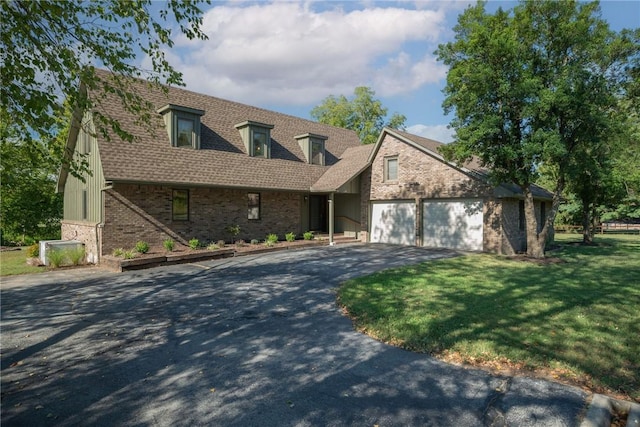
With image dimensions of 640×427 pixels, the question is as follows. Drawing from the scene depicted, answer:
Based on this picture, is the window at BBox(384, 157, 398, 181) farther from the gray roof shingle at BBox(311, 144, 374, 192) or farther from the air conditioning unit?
the air conditioning unit

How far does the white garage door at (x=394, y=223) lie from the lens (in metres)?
18.9

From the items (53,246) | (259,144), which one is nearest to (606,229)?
(259,144)

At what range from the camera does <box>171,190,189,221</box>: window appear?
15.3 meters

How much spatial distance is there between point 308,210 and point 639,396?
1796 cm

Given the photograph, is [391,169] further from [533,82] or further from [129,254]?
[129,254]

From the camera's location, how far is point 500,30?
44.9 ft

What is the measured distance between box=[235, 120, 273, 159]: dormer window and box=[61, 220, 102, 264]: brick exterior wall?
816 cm

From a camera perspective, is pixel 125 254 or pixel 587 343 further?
pixel 125 254

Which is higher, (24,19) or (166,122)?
(166,122)

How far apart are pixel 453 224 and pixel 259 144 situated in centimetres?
1104

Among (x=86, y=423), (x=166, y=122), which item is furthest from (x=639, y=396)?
(x=166, y=122)

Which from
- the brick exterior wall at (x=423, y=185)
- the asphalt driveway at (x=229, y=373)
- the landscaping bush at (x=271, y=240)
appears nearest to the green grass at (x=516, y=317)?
the asphalt driveway at (x=229, y=373)

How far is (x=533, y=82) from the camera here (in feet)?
41.2

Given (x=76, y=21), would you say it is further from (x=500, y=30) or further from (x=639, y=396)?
(x=500, y=30)
